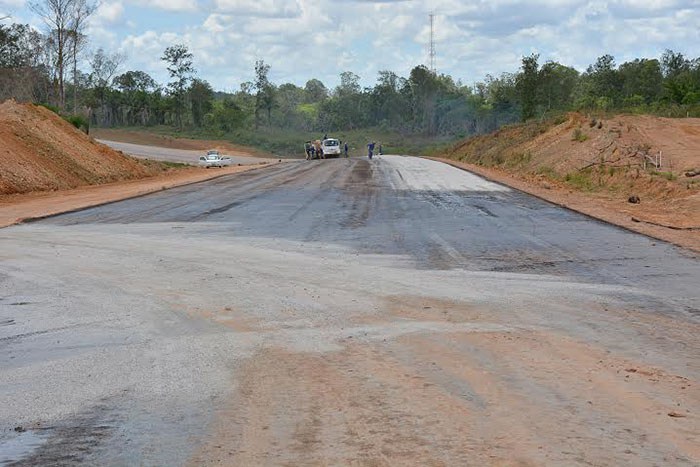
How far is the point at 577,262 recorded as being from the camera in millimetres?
13289

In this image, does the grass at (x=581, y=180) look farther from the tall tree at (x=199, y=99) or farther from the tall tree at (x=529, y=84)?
the tall tree at (x=199, y=99)

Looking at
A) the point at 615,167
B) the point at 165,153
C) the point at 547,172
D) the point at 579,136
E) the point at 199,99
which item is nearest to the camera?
the point at 615,167

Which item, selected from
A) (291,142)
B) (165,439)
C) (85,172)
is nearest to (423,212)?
(165,439)

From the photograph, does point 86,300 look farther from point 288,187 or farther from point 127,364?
point 288,187

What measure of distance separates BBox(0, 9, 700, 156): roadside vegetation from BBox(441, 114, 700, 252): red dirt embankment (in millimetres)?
2511

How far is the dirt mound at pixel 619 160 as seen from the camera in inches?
952

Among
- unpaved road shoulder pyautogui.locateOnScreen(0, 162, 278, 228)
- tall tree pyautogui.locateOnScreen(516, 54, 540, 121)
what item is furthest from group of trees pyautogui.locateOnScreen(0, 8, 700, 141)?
unpaved road shoulder pyautogui.locateOnScreen(0, 162, 278, 228)

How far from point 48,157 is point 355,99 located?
111336 millimetres

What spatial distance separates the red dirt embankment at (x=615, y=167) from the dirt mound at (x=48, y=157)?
56.6ft

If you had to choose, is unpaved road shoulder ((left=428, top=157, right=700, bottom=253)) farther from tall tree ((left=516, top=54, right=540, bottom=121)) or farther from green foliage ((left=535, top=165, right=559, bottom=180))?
tall tree ((left=516, top=54, right=540, bottom=121))

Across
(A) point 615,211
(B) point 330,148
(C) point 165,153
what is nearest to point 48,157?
(A) point 615,211

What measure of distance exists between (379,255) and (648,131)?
29.3m

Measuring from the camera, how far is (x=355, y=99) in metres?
144

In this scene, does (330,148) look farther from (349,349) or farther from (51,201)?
(349,349)
